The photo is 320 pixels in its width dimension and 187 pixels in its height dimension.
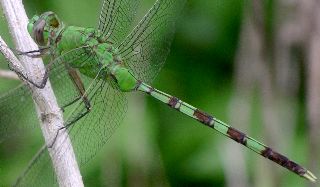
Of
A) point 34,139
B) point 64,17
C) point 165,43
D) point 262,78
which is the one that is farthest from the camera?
point 64,17

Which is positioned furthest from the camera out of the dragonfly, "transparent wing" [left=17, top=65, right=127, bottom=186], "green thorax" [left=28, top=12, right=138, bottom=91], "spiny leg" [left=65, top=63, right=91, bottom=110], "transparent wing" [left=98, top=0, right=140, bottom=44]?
"transparent wing" [left=98, top=0, right=140, bottom=44]

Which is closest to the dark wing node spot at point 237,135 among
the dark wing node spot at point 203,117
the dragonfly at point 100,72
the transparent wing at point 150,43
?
the dragonfly at point 100,72

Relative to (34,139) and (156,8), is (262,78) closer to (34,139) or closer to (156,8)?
(156,8)

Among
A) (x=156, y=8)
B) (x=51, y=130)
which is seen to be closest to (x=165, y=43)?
(x=156, y=8)

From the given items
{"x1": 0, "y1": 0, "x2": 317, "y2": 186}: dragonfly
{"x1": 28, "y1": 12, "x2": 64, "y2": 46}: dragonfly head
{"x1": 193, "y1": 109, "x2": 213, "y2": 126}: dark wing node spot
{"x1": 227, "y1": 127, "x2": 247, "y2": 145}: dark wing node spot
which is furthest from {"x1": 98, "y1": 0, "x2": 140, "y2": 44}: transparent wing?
{"x1": 227, "y1": 127, "x2": 247, "y2": 145}: dark wing node spot

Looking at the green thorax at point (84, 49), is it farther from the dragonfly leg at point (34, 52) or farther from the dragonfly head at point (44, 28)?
the dragonfly leg at point (34, 52)

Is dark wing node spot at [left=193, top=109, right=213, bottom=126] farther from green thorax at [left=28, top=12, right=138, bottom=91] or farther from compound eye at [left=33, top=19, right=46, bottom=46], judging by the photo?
compound eye at [left=33, top=19, right=46, bottom=46]

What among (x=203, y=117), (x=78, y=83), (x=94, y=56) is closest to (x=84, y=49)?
(x=94, y=56)
